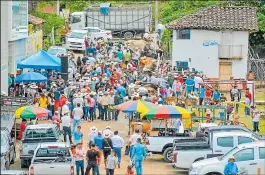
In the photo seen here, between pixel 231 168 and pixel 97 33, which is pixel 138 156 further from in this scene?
pixel 97 33

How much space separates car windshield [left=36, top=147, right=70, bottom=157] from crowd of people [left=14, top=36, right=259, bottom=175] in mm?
580

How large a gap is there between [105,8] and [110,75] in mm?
25588

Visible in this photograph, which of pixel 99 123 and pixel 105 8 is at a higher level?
pixel 105 8

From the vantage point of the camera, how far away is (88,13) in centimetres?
8106

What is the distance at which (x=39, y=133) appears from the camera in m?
35.6

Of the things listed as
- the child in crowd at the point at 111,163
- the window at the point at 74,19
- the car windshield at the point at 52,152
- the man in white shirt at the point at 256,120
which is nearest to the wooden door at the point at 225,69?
the man in white shirt at the point at 256,120

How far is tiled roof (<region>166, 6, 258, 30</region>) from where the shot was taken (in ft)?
200

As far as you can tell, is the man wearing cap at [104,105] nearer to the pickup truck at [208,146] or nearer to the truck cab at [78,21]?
the pickup truck at [208,146]

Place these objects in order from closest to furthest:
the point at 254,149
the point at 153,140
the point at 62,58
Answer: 1. the point at 254,149
2. the point at 153,140
3. the point at 62,58

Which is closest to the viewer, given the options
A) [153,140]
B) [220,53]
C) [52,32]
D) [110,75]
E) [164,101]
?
[153,140]

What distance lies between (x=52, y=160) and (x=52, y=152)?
2.99 ft

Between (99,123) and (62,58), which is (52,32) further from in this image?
(99,123)

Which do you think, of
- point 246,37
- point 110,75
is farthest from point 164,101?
point 246,37

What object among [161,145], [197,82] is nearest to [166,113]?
[161,145]
